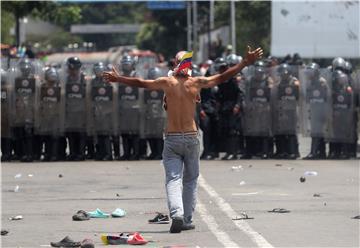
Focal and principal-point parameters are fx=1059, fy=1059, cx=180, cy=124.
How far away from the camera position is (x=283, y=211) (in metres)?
12.7

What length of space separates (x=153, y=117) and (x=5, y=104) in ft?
9.35

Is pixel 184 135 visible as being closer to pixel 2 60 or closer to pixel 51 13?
pixel 2 60

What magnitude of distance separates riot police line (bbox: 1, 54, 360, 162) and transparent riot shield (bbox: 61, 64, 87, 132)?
0.02 meters

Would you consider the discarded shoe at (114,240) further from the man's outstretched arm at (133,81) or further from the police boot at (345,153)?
the police boot at (345,153)

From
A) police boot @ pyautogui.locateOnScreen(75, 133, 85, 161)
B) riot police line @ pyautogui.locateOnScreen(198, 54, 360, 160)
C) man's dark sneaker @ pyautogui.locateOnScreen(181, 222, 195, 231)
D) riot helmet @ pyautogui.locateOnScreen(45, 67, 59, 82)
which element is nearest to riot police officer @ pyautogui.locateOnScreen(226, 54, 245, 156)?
riot police line @ pyautogui.locateOnScreen(198, 54, 360, 160)

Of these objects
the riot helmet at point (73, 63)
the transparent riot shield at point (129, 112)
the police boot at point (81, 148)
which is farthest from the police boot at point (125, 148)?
the riot helmet at point (73, 63)

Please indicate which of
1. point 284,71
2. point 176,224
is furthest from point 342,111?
point 176,224

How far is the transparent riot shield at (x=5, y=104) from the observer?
2019 cm

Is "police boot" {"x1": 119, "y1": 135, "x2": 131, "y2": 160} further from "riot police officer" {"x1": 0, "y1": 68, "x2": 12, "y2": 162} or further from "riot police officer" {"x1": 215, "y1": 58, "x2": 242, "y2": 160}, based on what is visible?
"riot police officer" {"x1": 0, "y1": 68, "x2": 12, "y2": 162}

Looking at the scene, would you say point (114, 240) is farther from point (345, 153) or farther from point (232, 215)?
point (345, 153)

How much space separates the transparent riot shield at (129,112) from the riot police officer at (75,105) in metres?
0.71

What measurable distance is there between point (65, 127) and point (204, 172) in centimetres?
366

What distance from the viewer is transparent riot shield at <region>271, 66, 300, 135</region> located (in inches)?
797

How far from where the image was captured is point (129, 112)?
20172 millimetres
